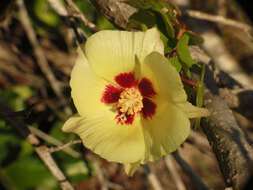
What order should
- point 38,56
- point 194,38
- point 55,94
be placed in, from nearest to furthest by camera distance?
point 194,38 → point 38,56 → point 55,94

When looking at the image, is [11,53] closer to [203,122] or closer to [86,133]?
[86,133]

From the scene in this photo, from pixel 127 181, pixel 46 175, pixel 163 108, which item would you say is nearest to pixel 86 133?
pixel 163 108

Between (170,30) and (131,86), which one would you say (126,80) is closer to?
(131,86)

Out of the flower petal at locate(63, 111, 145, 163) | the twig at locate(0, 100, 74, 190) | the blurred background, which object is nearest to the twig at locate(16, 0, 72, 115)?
A: the blurred background

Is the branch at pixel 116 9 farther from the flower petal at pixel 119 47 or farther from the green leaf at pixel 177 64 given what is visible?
the green leaf at pixel 177 64

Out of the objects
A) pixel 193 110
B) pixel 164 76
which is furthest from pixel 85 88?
pixel 193 110

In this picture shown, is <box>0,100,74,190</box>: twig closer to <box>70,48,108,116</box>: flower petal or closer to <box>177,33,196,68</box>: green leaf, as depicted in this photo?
<box>70,48,108,116</box>: flower petal

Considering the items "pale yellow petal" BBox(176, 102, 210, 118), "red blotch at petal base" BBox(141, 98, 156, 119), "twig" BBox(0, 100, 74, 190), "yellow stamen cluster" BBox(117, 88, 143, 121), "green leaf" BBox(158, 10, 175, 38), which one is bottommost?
"twig" BBox(0, 100, 74, 190)
